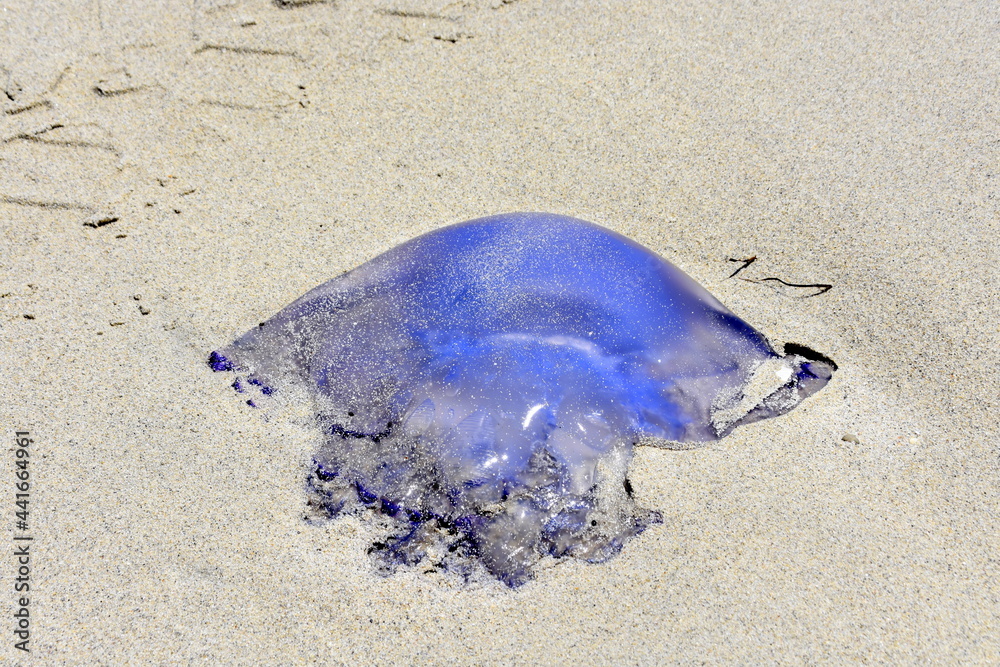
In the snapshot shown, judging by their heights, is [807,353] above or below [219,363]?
above

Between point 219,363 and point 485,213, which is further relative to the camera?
point 485,213

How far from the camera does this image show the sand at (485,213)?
1.90m

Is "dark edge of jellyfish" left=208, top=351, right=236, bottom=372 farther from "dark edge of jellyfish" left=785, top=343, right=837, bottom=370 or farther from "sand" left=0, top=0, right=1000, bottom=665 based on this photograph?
"dark edge of jellyfish" left=785, top=343, right=837, bottom=370

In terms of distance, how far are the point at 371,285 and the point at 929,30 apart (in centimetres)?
276

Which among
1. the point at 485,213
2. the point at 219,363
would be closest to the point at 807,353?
the point at 485,213

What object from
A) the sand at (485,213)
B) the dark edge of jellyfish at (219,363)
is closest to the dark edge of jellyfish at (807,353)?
the sand at (485,213)

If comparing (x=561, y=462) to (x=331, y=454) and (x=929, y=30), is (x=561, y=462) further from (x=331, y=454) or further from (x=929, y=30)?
(x=929, y=30)

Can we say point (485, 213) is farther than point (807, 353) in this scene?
Yes

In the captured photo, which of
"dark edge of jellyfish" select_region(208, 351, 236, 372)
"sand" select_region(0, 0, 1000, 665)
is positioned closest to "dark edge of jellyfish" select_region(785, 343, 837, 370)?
"sand" select_region(0, 0, 1000, 665)

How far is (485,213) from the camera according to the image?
294 cm

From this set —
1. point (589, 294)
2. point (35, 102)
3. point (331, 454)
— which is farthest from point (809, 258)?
point (35, 102)

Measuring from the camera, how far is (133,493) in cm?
215

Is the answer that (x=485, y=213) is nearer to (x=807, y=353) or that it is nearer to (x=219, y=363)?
(x=219, y=363)

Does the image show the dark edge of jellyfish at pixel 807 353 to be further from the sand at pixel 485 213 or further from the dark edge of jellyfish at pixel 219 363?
the dark edge of jellyfish at pixel 219 363
